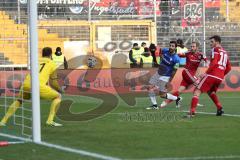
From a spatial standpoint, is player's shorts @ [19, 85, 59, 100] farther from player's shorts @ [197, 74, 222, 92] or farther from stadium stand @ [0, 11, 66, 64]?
stadium stand @ [0, 11, 66, 64]

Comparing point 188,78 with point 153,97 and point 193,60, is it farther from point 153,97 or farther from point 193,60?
point 153,97

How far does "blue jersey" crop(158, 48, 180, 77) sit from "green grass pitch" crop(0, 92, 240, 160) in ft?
5.48

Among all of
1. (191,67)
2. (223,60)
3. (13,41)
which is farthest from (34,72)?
(13,41)

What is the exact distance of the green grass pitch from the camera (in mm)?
10016

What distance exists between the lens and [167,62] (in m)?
19.4

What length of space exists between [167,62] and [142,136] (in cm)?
736

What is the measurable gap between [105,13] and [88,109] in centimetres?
1555

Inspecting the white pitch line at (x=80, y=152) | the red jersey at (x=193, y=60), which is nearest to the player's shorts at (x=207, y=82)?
the red jersey at (x=193, y=60)

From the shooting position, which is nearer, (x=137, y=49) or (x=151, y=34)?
(x=137, y=49)

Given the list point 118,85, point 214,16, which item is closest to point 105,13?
point 214,16

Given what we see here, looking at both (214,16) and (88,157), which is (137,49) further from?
(88,157)

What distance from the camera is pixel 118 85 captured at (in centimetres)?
2714

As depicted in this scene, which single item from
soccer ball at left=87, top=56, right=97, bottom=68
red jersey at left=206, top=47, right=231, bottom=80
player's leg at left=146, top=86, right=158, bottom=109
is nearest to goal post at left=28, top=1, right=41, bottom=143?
red jersey at left=206, top=47, right=231, bottom=80

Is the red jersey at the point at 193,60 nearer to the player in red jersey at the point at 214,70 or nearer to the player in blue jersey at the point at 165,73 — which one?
the player in blue jersey at the point at 165,73
